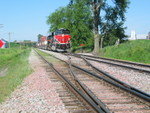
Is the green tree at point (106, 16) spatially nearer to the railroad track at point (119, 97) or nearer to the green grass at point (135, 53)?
the green grass at point (135, 53)

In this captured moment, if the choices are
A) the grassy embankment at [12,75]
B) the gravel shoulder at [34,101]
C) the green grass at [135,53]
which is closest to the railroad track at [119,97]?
the gravel shoulder at [34,101]

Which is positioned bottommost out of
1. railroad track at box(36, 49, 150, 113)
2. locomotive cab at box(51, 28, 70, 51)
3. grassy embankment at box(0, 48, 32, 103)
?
grassy embankment at box(0, 48, 32, 103)

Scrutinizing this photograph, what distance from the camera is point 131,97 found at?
774 centimetres

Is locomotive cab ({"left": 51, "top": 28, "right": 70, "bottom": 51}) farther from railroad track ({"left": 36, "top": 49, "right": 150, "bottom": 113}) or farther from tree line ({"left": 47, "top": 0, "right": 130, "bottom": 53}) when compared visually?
railroad track ({"left": 36, "top": 49, "right": 150, "bottom": 113})

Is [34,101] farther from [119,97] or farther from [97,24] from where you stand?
[97,24]

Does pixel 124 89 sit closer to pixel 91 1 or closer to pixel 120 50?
pixel 120 50

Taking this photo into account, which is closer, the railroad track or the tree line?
the railroad track

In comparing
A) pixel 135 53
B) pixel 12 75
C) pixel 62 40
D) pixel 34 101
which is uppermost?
pixel 62 40

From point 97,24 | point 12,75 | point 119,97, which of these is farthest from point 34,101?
point 97,24

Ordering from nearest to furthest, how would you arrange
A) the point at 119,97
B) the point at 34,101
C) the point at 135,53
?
the point at 34,101, the point at 119,97, the point at 135,53

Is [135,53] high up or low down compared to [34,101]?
up

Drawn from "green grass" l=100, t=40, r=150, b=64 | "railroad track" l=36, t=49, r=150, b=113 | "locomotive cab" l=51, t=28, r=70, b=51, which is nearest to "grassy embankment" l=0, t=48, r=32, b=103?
"railroad track" l=36, t=49, r=150, b=113

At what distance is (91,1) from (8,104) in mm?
28244

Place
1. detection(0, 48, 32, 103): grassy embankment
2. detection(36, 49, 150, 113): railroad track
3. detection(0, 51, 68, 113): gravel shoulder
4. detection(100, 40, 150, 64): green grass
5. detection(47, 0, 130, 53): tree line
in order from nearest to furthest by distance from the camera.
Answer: detection(36, 49, 150, 113): railroad track < detection(0, 51, 68, 113): gravel shoulder < detection(0, 48, 32, 103): grassy embankment < detection(100, 40, 150, 64): green grass < detection(47, 0, 130, 53): tree line
